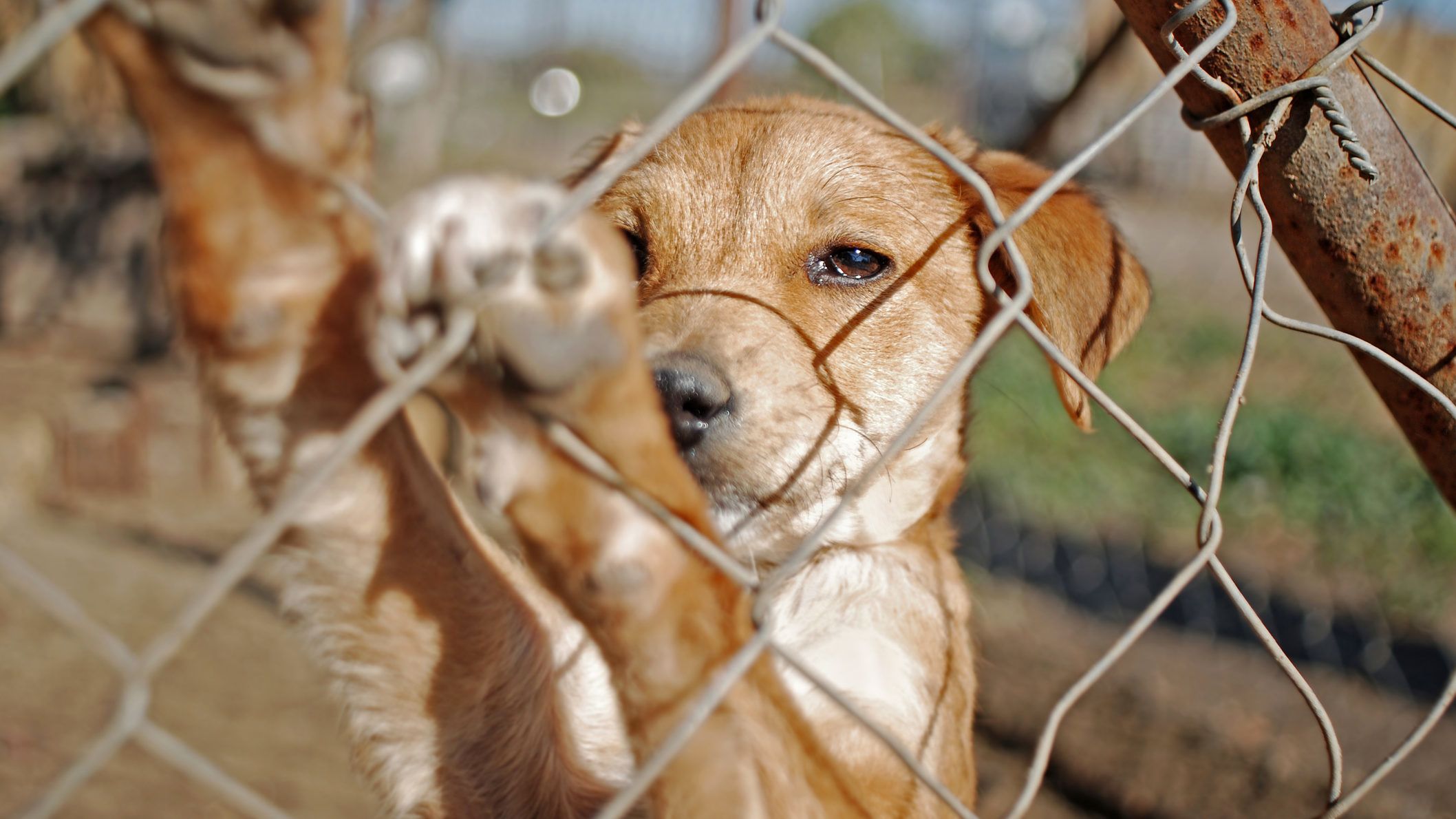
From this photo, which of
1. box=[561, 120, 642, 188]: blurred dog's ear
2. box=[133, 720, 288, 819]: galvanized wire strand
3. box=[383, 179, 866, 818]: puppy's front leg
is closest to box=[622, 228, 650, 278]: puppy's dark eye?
box=[561, 120, 642, 188]: blurred dog's ear

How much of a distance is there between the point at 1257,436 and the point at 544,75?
389 inches

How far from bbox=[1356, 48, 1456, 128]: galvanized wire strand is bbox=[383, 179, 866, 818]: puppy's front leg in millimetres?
1188

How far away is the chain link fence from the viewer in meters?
0.74

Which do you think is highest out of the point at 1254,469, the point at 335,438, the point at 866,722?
the point at 335,438

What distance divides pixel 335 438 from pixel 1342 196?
4.50 ft

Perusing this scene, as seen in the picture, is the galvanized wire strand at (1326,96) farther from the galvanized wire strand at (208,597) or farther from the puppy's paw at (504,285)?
the galvanized wire strand at (208,597)

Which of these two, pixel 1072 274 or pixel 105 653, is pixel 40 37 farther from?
pixel 1072 274

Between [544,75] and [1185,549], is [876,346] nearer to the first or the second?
[1185,549]

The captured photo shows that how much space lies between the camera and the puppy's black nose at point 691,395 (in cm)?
175

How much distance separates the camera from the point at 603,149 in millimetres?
2811

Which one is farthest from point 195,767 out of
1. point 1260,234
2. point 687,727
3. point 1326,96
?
point 1326,96

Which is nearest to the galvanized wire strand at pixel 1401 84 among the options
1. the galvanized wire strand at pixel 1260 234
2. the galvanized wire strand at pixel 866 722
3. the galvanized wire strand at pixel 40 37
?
the galvanized wire strand at pixel 1260 234

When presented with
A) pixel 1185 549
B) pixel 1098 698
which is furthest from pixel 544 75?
pixel 1098 698

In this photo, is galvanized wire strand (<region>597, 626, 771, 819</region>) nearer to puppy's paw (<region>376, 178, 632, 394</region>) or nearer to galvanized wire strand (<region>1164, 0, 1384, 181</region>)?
puppy's paw (<region>376, 178, 632, 394</region>)
